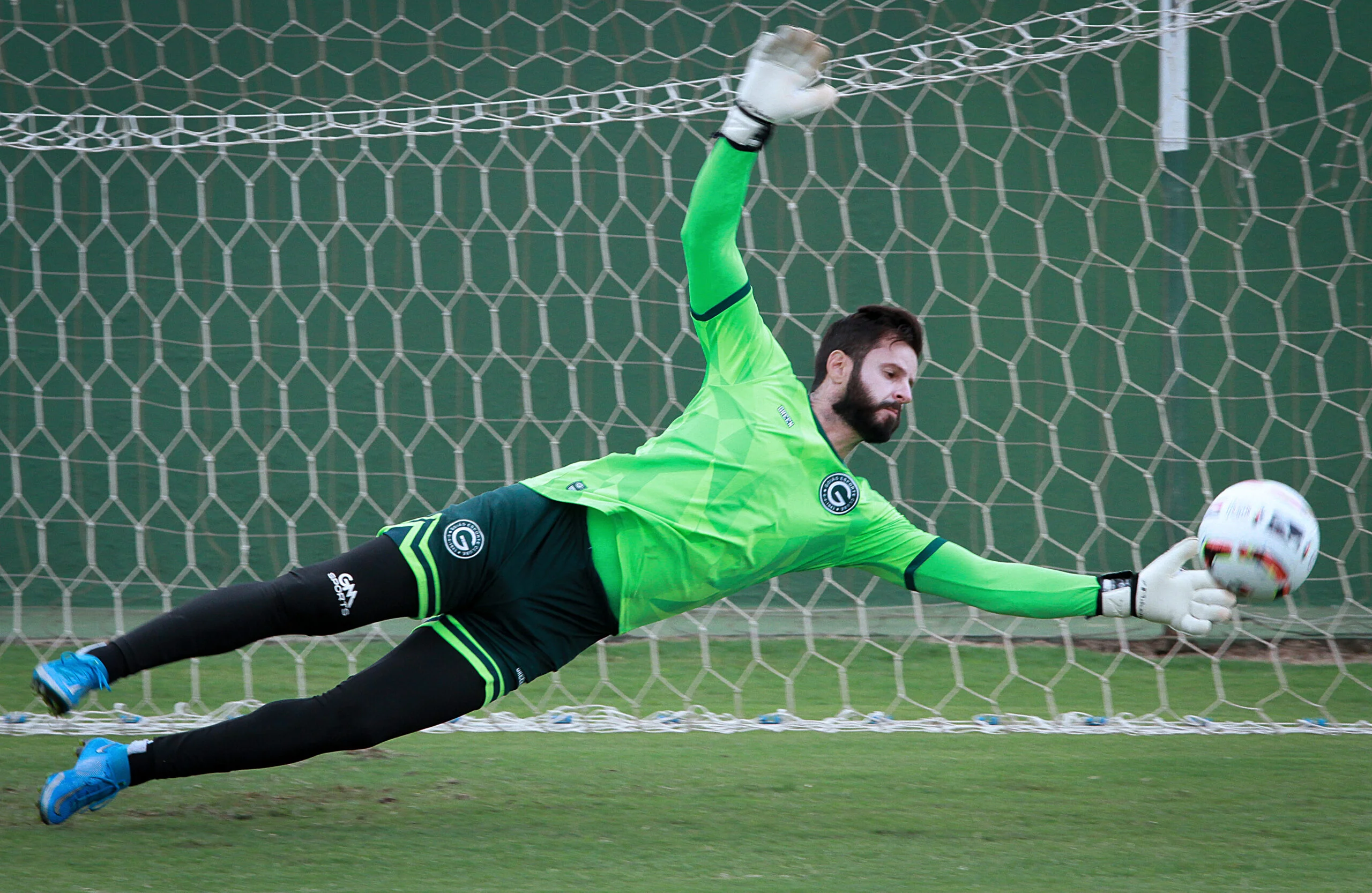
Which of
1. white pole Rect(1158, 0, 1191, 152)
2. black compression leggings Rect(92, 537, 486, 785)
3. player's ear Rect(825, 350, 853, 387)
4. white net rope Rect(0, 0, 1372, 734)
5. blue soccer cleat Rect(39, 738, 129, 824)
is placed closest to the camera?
black compression leggings Rect(92, 537, 486, 785)

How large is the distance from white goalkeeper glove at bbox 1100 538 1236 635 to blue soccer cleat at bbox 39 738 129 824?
7.02 ft

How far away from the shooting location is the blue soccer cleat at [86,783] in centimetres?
272

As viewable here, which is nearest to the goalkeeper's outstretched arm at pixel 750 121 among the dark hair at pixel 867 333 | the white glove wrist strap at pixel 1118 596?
the dark hair at pixel 867 333

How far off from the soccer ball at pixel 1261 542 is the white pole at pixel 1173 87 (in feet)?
8.06

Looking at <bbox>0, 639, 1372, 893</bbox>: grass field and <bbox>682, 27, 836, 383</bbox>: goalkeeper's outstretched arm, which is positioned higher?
<bbox>682, 27, 836, 383</bbox>: goalkeeper's outstretched arm

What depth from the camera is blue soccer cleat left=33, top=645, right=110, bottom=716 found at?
2471 millimetres

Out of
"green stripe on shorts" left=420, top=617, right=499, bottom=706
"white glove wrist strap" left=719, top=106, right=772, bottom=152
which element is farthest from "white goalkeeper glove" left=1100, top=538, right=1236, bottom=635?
"green stripe on shorts" left=420, top=617, right=499, bottom=706

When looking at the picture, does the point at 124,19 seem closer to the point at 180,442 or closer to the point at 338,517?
the point at 180,442

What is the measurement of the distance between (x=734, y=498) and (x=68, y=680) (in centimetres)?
138

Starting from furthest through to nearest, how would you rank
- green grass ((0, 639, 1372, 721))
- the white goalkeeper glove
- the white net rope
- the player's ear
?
the white net rope → green grass ((0, 639, 1372, 721)) → the player's ear → the white goalkeeper glove

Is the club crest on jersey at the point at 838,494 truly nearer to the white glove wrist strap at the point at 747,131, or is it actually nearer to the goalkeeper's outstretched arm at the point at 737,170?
the goalkeeper's outstretched arm at the point at 737,170

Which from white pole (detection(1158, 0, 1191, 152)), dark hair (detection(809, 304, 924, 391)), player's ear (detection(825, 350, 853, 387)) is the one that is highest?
white pole (detection(1158, 0, 1191, 152))

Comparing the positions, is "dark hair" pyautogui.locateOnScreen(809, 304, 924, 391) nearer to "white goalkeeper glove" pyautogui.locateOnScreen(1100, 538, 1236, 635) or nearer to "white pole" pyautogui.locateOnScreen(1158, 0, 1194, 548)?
"white goalkeeper glove" pyautogui.locateOnScreen(1100, 538, 1236, 635)

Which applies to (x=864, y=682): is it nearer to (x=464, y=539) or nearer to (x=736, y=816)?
(x=736, y=816)
